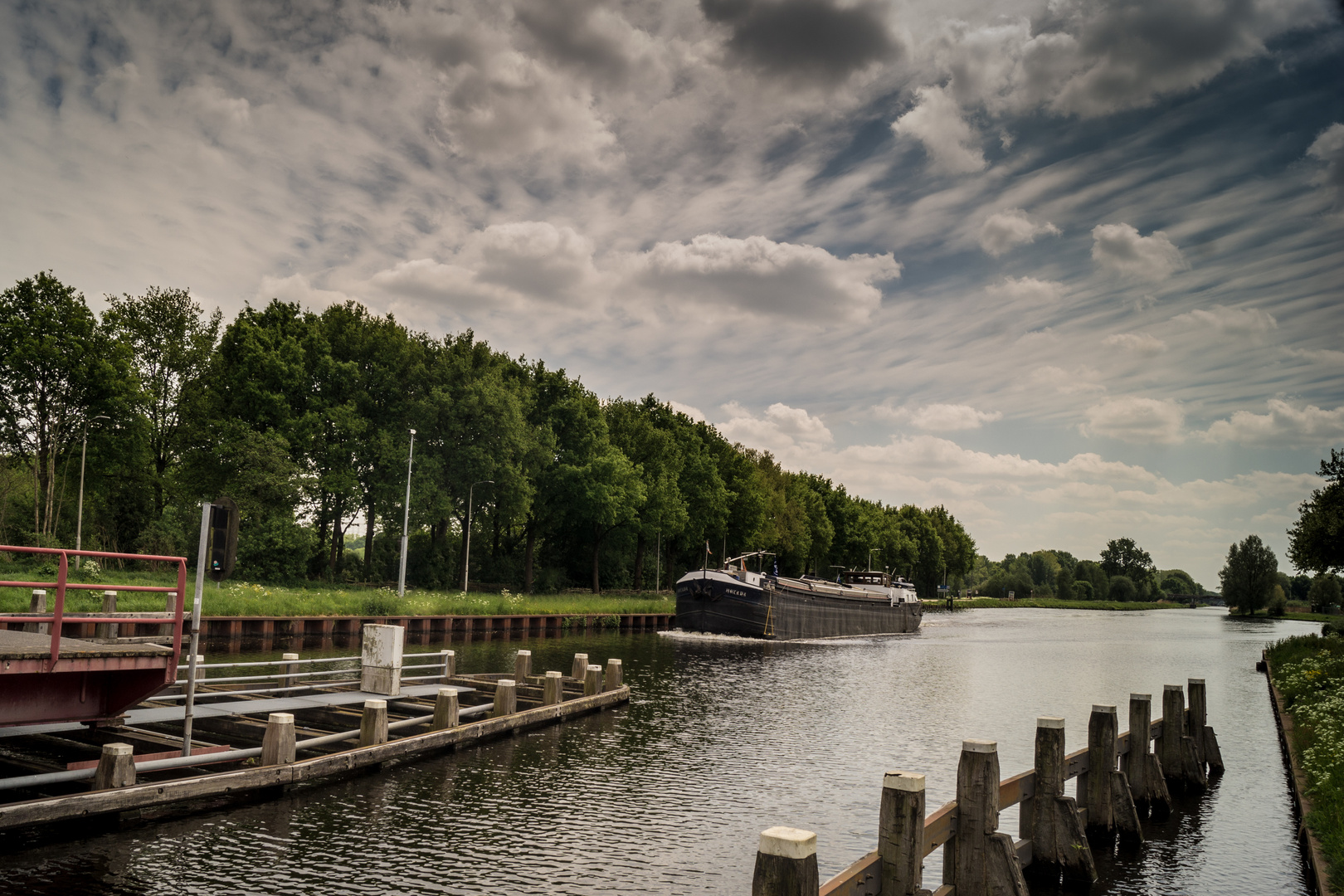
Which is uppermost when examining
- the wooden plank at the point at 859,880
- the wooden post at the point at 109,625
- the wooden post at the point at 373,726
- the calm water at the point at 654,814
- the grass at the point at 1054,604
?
the wooden post at the point at 109,625

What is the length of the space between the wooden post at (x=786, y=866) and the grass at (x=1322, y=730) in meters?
7.09

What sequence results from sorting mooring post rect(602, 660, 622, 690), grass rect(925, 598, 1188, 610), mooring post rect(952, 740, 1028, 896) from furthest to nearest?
1. grass rect(925, 598, 1188, 610)
2. mooring post rect(602, 660, 622, 690)
3. mooring post rect(952, 740, 1028, 896)

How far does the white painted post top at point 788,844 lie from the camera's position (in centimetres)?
532

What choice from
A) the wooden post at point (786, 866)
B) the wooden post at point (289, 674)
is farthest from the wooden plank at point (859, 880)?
the wooden post at point (289, 674)

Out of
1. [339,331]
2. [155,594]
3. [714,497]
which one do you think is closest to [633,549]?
[714,497]

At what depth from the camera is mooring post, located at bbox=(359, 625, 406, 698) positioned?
17469mm

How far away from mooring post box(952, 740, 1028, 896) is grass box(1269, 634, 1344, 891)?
11.7ft

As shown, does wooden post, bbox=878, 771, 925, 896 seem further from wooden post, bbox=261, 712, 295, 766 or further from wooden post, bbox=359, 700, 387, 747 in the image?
wooden post, bbox=359, 700, 387, 747

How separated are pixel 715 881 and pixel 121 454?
172 feet

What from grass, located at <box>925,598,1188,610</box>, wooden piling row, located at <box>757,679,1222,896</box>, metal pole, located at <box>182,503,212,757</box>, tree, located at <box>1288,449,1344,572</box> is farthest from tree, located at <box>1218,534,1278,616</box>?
metal pole, located at <box>182,503,212,757</box>

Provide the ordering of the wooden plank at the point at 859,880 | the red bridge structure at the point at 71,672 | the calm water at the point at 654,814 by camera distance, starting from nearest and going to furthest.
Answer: the wooden plank at the point at 859,880
the red bridge structure at the point at 71,672
the calm water at the point at 654,814

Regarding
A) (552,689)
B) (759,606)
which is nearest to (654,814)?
(552,689)

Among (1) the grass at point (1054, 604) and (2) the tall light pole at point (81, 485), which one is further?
(1) the grass at point (1054, 604)

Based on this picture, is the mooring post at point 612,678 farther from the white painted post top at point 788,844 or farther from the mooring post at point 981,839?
the white painted post top at point 788,844
